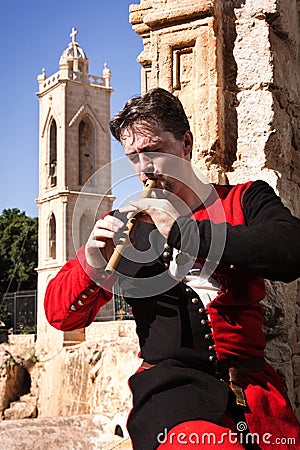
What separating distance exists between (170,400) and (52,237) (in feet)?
86.2

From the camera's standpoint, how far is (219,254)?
63.1 inches

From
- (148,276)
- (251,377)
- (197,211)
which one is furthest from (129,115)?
(251,377)

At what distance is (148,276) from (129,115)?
1.59 feet

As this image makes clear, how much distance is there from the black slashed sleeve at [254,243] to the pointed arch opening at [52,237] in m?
25.8

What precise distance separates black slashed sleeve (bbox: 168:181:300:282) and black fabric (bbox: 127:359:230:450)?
1.11 feet

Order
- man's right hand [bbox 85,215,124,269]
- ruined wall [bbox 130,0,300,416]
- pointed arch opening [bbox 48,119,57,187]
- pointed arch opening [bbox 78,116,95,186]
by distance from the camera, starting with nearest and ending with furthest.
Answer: man's right hand [bbox 85,215,124,269] < ruined wall [bbox 130,0,300,416] < pointed arch opening [bbox 78,116,95,186] < pointed arch opening [bbox 48,119,57,187]

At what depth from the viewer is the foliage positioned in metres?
30.0

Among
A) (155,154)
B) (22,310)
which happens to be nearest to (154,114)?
(155,154)

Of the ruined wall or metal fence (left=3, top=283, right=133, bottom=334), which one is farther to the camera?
metal fence (left=3, top=283, right=133, bottom=334)

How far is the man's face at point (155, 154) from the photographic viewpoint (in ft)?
5.87

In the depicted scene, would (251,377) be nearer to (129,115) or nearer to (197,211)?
(197,211)

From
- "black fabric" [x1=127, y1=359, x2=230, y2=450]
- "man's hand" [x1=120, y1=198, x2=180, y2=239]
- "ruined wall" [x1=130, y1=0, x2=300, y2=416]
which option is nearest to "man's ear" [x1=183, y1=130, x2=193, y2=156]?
"man's hand" [x1=120, y1=198, x2=180, y2=239]

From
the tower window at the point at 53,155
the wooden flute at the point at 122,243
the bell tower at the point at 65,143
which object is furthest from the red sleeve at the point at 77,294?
the tower window at the point at 53,155

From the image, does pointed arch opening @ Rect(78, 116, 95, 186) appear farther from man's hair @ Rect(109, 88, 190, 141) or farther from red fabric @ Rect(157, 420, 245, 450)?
red fabric @ Rect(157, 420, 245, 450)
